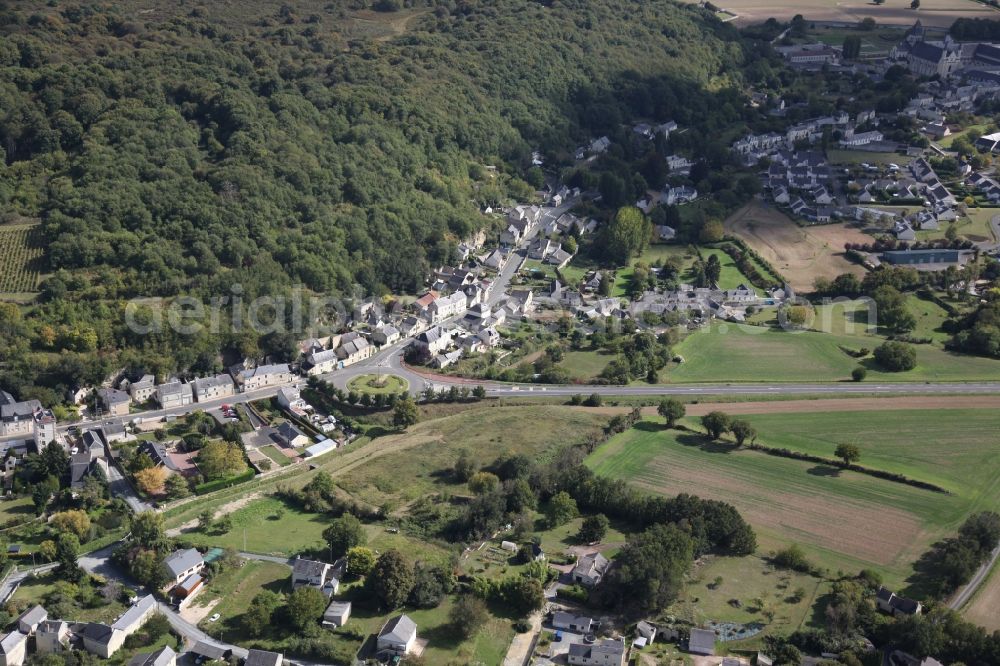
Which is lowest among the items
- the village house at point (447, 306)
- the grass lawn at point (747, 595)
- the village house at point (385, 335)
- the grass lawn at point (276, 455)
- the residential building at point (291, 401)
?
A: the grass lawn at point (276, 455)

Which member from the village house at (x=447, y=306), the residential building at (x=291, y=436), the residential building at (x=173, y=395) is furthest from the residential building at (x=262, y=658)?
the village house at (x=447, y=306)

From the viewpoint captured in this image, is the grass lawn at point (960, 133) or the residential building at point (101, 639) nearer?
the residential building at point (101, 639)

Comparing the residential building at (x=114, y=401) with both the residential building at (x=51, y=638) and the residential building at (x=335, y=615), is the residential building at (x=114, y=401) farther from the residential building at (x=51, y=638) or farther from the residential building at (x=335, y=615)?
the residential building at (x=335, y=615)

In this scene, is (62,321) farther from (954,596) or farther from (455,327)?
(954,596)

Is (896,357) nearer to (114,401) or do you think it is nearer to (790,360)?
(790,360)

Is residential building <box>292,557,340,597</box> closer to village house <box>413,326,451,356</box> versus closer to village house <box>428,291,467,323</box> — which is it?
village house <box>413,326,451,356</box>

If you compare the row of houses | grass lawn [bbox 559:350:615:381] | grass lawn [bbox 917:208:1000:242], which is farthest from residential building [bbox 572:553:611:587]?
grass lawn [bbox 917:208:1000:242]

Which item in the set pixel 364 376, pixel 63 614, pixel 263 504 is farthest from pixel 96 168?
pixel 63 614
